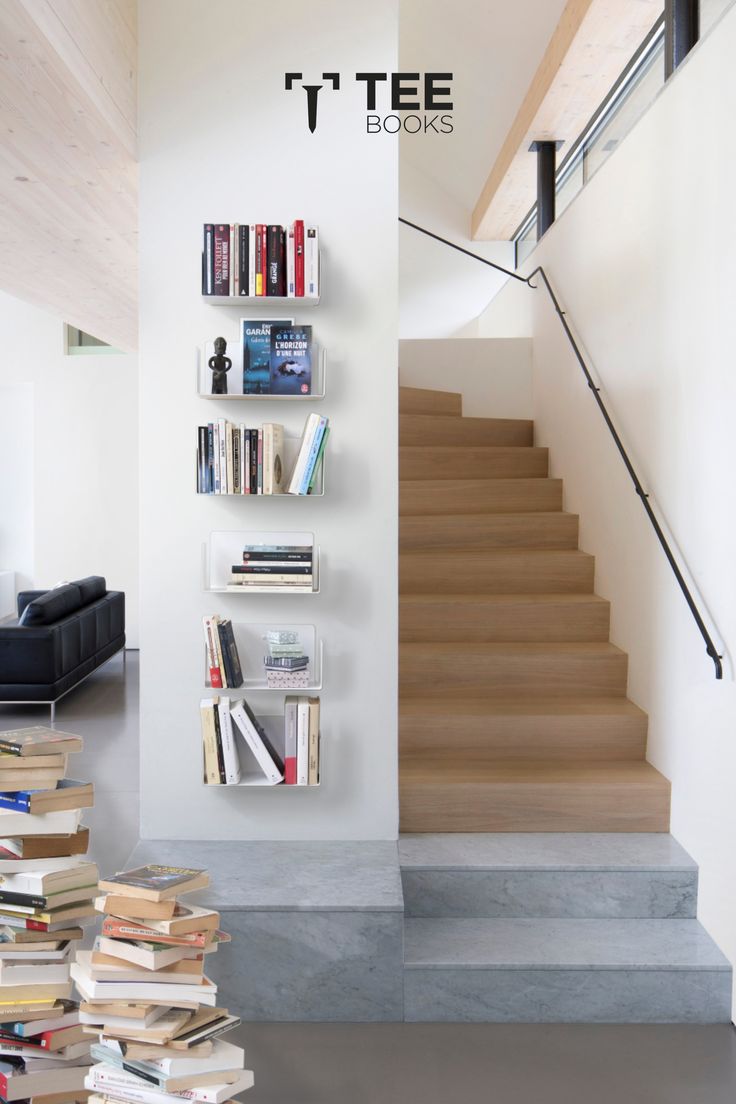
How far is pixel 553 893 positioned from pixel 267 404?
1.96 m

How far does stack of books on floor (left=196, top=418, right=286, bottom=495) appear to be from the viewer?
3289mm

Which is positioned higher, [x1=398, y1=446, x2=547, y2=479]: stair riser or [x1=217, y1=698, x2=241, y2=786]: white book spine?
[x1=398, y1=446, x2=547, y2=479]: stair riser

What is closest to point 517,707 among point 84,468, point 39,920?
point 39,920

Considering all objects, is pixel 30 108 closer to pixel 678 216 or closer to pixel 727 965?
pixel 678 216

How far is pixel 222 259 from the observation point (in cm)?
329

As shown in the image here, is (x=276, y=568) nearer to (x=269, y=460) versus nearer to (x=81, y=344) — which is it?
(x=269, y=460)

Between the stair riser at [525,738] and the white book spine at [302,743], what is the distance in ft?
2.54

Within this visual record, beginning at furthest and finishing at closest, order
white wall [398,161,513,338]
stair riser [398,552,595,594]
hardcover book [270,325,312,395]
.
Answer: white wall [398,161,513,338] < stair riser [398,552,595,594] < hardcover book [270,325,312,395]

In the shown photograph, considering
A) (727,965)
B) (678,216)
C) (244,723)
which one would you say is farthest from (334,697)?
(678,216)

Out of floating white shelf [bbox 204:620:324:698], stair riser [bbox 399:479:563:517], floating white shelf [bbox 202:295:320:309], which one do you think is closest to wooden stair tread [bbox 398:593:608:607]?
stair riser [bbox 399:479:563:517]

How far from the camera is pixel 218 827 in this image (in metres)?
3.59

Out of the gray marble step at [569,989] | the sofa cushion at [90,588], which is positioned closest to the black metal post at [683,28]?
the gray marble step at [569,989]

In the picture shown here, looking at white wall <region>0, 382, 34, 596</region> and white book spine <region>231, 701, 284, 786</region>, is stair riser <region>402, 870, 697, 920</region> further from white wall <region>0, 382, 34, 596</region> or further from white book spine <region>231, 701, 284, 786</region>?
white wall <region>0, 382, 34, 596</region>

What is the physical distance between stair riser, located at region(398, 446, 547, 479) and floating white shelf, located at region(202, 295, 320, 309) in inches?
96.2
